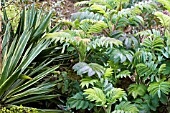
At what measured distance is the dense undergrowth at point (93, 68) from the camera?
249 centimetres

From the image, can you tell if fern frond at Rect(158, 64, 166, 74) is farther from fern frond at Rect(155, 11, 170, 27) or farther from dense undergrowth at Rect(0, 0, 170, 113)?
fern frond at Rect(155, 11, 170, 27)

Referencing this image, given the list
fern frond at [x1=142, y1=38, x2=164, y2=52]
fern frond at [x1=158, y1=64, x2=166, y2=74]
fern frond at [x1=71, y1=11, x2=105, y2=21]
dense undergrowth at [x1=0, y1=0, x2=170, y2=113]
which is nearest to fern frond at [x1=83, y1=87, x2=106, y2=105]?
dense undergrowth at [x1=0, y1=0, x2=170, y2=113]

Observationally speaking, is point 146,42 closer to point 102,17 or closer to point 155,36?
point 155,36

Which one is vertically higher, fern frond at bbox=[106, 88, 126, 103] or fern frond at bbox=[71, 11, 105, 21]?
fern frond at bbox=[71, 11, 105, 21]

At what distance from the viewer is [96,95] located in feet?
7.66

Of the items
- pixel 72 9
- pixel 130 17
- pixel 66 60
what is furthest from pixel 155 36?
pixel 72 9

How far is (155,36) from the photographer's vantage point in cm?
269

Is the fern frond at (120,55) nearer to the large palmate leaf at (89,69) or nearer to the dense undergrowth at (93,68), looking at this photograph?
the dense undergrowth at (93,68)

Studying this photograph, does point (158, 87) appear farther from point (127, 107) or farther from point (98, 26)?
point (98, 26)

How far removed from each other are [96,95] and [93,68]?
0.29 m

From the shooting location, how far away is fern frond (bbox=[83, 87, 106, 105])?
90.5 inches

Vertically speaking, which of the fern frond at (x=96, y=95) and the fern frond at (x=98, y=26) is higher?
the fern frond at (x=98, y=26)

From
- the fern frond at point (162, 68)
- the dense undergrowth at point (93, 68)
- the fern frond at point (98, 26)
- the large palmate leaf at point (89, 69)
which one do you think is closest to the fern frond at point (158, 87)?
the dense undergrowth at point (93, 68)

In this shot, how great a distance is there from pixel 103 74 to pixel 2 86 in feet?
2.94
